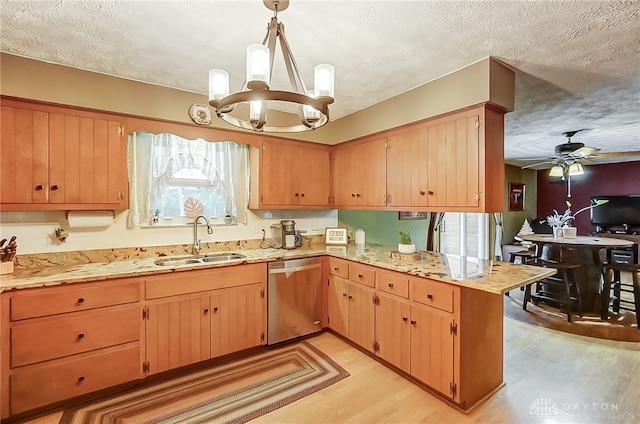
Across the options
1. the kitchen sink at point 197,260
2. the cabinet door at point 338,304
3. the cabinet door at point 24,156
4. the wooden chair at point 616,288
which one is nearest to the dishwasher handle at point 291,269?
the cabinet door at point 338,304

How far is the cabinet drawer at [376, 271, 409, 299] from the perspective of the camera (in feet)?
8.16

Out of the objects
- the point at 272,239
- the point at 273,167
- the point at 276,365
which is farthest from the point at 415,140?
the point at 276,365

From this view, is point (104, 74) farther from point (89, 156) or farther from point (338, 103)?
point (338, 103)

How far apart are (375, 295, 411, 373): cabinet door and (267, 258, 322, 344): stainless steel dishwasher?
0.78 metres

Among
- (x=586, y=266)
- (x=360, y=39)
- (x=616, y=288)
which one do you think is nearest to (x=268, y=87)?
(x=360, y=39)

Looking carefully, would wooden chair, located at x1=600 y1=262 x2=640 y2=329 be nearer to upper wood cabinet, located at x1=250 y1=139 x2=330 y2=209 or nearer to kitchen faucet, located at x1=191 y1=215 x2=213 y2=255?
upper wood cabinet, located at x1=250 y1=139 x2=330 y2=209

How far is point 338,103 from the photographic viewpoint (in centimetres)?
333

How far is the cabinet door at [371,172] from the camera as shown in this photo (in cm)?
331

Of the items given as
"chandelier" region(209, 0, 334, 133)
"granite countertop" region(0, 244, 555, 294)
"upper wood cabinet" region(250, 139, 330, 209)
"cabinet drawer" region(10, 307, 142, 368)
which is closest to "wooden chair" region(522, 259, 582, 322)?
"granite countertop" region(0, 244, 555, 294)

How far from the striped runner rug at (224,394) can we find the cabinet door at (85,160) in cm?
158

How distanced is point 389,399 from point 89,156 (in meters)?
3.04

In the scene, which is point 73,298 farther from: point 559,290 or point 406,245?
point 559,290

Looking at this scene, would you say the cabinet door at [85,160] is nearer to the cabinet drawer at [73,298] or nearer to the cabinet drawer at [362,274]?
the cabinet drawer at [73,298]

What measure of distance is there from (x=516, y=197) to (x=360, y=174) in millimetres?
5340
